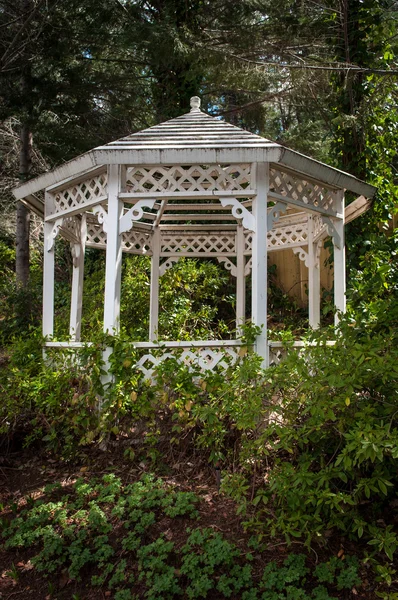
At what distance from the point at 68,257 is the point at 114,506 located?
1019 centimetres

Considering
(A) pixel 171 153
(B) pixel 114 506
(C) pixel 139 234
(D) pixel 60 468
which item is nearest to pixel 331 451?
(B) pixel 114 506

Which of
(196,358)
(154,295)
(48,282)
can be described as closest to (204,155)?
(196,358)

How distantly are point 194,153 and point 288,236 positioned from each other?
121 inches

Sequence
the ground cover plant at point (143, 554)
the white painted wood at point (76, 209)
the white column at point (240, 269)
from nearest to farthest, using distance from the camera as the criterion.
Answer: the ground cover plant at point (143, 554) → the white painted wood at point (76, 209) → the white column at point (240, 269)

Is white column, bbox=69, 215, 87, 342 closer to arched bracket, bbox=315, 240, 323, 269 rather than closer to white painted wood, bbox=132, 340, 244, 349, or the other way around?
white painted wood, bbox=132, 340, 244, 349

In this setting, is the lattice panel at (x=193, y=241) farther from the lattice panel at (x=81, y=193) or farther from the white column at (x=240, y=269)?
the lattice panel at (x=81, y=193)

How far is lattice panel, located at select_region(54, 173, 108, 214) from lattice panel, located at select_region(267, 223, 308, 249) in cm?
296

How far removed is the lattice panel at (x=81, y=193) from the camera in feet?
20.1

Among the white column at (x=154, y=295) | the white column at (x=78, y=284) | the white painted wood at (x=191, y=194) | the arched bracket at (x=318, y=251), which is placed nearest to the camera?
the white painted wood at (x=191, y=194)

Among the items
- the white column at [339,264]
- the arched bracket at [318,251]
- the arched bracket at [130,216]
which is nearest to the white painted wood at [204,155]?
the arched bracket at [130,216]

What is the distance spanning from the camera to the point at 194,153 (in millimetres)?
5633

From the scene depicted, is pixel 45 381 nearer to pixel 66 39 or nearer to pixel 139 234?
pixel 139 234

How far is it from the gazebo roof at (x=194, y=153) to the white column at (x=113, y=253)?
0.80 ft

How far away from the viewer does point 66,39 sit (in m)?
11.0
